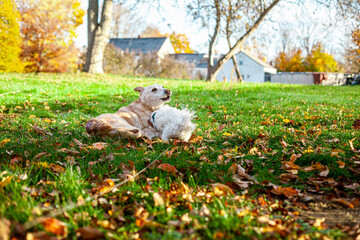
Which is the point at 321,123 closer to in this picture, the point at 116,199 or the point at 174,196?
the point at 174,196

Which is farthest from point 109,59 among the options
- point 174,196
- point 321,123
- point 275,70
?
point 275,70

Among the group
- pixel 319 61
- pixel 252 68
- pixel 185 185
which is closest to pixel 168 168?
pixel 185 185

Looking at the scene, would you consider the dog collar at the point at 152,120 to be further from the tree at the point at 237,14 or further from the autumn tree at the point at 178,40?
the autumn tree at the point at 178,40

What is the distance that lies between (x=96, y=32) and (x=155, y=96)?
1398 centimetres

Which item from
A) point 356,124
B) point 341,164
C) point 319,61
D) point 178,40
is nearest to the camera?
point 341,164

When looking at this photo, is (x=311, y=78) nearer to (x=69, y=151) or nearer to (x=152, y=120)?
(x=152, y=120)

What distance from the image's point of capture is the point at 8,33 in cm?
1647

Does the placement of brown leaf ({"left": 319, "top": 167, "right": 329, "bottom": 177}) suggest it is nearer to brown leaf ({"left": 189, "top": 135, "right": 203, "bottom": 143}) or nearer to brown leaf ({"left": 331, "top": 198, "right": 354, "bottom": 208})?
brown leaf ({"left": 331, "top": 198, "right": 354, "bottom": 208})

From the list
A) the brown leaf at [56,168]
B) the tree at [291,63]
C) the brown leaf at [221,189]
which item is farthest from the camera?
the tree at [291,63]

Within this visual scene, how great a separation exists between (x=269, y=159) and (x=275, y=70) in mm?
56087

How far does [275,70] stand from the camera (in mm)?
54625

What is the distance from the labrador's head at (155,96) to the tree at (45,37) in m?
21.4

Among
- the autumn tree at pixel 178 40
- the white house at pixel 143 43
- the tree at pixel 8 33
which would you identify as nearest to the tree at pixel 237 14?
the tree at pixel 8 33

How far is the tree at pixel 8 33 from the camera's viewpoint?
52.3ft
